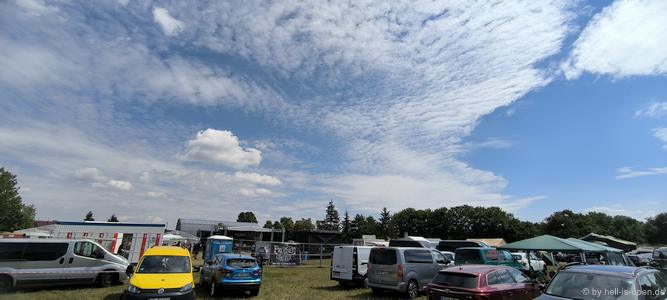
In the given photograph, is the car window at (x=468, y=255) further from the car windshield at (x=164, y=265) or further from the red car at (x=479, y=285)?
the car windshield at (x=164, y=265)

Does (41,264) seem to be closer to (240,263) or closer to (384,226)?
(240,263)

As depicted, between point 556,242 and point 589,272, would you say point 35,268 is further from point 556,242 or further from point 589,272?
point 556,242

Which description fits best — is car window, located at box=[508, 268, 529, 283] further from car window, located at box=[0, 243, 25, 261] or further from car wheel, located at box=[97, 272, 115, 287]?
car window, located at box=[0, 243, 25, 261]

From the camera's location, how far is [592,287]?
652cm

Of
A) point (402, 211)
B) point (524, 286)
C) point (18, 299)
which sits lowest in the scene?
point (18, 299)

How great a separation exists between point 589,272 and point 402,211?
313 feet

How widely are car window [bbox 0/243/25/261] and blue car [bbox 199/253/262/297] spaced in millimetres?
7339

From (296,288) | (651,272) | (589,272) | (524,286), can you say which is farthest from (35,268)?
(651,272)

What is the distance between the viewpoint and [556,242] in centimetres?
1672

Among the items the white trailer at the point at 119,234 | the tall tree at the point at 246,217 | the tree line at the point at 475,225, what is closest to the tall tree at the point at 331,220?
the tree line at the point at 475,225

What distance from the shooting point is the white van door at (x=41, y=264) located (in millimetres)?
13844

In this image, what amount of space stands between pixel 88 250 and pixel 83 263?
0.58 meters

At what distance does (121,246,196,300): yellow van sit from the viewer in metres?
9.52

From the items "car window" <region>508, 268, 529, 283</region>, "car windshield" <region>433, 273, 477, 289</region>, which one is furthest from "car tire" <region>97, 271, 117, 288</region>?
"car window" <region>508, 268, 529, 283</region>
